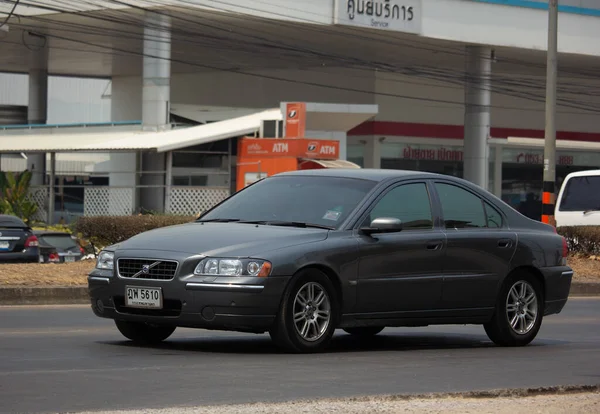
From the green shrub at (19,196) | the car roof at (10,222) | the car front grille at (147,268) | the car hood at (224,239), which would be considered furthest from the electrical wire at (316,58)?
the car front grille at (147,268)

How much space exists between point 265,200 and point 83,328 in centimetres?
256

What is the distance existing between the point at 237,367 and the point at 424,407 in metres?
2.15

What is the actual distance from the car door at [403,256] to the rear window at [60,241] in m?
18.8

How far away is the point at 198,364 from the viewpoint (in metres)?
9.27

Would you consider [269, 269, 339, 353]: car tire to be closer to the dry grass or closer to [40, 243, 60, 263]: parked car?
the dry grass

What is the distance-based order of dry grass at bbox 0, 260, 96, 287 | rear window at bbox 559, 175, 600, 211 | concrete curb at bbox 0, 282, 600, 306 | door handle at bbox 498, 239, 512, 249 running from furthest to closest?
1. rear window at bbox 559, 175, 600, 211
2. dry grass at bbox 0, 260, 96, 287
3. concrete curb at bbox 0, 282, 600, 306
4. door handle at bbox 498, 239, 512, 249

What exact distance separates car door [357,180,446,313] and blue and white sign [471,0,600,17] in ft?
138

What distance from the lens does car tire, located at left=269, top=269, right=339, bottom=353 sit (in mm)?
9992

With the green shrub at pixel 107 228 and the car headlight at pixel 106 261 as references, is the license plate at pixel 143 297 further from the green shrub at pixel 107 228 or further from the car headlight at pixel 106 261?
the green shrub at pixel 107 228

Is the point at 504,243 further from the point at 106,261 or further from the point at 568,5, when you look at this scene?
the point at 568,5

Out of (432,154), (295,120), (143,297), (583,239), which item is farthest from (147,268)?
(432,154)

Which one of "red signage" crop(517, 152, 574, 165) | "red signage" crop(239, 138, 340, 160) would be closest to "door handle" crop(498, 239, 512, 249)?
"red signage" crop(239, 138, 340, 160)

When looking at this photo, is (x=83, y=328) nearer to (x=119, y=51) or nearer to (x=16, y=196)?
(x=16, y=196)

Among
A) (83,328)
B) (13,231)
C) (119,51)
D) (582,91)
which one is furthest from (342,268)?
(582,91)
